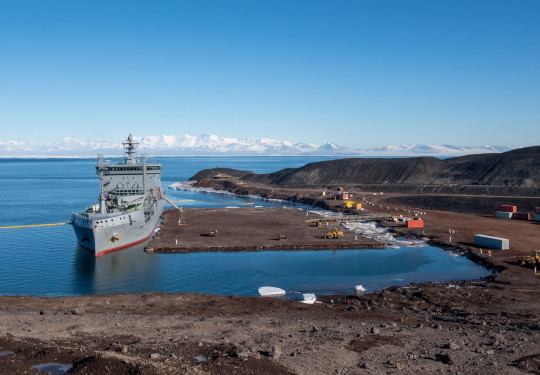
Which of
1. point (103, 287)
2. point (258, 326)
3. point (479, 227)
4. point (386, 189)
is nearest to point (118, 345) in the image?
point (258, 326)

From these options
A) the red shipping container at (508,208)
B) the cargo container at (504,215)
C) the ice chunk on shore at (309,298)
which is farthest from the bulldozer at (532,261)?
the red shipping container at (508,208)

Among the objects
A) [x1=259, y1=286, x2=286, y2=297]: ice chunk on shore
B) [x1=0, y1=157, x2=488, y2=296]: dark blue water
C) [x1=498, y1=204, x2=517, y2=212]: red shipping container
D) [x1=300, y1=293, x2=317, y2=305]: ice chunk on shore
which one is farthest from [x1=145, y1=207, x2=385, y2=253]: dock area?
[x1=498, y1=204, x2=517, y2=212]: red shipping container

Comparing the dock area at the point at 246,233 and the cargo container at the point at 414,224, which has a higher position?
the cargo container at the point at 414,224

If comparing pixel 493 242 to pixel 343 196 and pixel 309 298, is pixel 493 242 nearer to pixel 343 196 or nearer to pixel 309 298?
pixel 309 298

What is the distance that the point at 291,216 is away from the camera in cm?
7200

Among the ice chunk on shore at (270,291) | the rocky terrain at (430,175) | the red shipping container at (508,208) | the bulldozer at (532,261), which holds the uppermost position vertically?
the rocky terrain at (430,175)

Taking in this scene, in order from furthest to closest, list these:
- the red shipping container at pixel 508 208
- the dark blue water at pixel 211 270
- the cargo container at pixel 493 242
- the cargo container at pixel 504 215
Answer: the red shipping container at pixel 508 208
the cargo container at pixel 504 215
the cargo container at pixel 493 242
the dark blue water at pixel 211 270

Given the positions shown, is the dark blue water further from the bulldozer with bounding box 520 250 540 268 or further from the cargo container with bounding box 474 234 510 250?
the cargo container with bounding box 474 234 510 250

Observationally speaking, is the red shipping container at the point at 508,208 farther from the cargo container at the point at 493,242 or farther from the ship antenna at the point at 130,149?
the ship antenna at the point at 130,149

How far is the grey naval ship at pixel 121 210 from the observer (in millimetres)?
44031

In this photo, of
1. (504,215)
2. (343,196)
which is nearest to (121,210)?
(343,196)

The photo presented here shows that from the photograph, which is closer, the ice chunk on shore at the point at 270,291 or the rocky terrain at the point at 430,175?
the ice chunk on shore at the point at 270,291

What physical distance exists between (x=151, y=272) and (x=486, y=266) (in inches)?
1199

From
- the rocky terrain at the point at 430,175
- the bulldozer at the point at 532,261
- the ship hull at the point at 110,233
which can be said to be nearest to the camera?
the bulldozer at the point at 532,261
